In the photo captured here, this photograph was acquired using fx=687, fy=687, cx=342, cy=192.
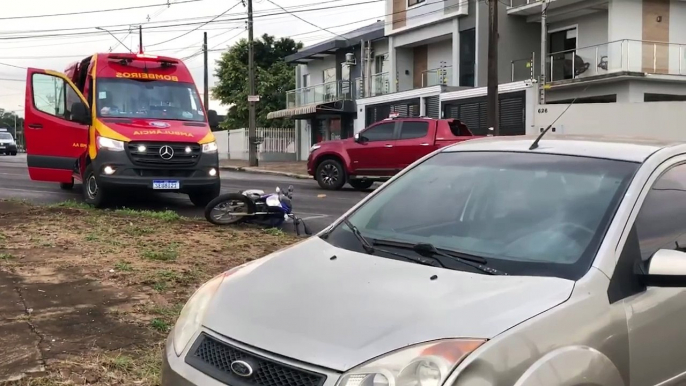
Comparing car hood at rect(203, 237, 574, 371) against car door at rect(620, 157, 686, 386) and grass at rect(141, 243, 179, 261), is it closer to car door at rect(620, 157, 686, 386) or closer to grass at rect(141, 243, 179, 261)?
car door at rect(620, 157, 686, 386)

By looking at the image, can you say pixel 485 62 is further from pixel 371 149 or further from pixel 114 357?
pixel 114 357

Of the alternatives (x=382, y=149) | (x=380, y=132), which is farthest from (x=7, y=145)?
(x=382, y=149)

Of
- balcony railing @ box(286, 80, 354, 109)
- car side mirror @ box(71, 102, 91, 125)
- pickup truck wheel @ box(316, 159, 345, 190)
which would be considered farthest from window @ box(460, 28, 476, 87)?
car side mirror @ box(71, 102, 91, 125)

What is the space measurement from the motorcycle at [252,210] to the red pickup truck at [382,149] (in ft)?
22.5

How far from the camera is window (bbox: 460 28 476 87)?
26500 mm

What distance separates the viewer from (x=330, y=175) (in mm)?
17078

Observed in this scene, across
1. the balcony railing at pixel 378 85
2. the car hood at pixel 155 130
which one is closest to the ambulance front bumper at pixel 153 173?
the car hood at pixel 155 130

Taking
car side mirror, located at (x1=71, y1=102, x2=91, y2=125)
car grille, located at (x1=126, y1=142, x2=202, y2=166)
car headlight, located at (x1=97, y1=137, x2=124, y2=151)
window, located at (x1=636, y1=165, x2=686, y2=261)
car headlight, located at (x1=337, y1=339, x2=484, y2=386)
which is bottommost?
car headlight, located at (x1=337, y1=339, x2=484, y2=386)

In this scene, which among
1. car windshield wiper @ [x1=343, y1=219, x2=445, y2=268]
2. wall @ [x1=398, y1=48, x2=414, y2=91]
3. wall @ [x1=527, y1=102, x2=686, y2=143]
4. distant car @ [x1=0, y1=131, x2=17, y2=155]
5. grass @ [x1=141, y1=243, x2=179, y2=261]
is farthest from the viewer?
distant car @ [x1=0, y1=131, x2=17, y2=155]

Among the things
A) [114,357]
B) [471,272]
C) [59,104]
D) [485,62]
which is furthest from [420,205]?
[485,62]

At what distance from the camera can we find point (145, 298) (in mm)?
5359

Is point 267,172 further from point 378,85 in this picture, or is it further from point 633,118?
point 633,118

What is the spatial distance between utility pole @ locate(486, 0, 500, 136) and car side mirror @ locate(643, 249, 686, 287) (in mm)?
15926

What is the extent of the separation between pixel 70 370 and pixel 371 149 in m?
12.9
